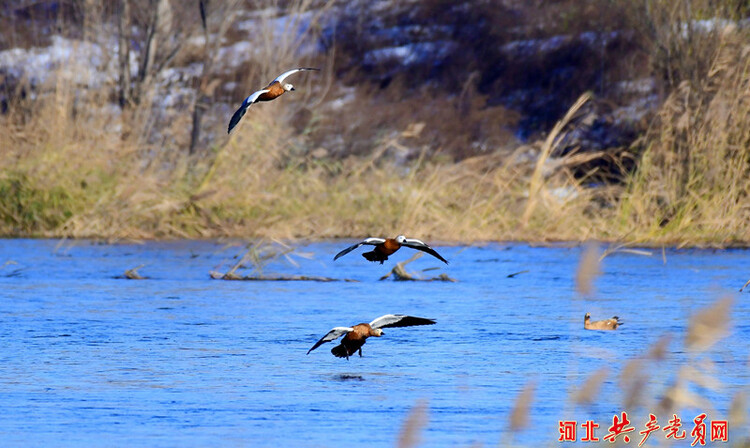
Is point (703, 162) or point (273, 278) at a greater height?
point (703, 162)

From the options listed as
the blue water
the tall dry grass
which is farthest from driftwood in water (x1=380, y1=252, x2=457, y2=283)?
the tall dry grass

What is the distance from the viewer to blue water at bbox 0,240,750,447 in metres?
5.04

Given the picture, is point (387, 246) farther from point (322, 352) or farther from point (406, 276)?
point (406, 276)

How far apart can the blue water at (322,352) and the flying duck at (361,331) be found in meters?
0.10

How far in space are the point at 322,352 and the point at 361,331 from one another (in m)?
0.93

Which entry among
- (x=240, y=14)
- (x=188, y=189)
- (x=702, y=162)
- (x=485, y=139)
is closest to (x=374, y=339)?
(x=702, y=162)

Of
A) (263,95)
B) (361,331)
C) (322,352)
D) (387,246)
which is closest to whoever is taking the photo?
(361,331)

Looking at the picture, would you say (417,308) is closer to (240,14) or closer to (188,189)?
(188,189)

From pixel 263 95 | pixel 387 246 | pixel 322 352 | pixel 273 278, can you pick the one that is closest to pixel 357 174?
pixel 273 278

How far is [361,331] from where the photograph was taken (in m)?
6.34

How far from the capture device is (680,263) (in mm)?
12383

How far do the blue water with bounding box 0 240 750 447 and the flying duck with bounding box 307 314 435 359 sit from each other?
0.33 feet

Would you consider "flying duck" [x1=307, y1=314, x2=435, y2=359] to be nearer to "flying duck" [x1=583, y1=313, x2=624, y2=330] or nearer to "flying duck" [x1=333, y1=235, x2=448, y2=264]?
"flying duck" [x1=333, y1=235, x2=448, y2=264]

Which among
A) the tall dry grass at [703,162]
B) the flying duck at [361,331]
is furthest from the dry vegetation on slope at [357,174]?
the flying duck at [361,331]
